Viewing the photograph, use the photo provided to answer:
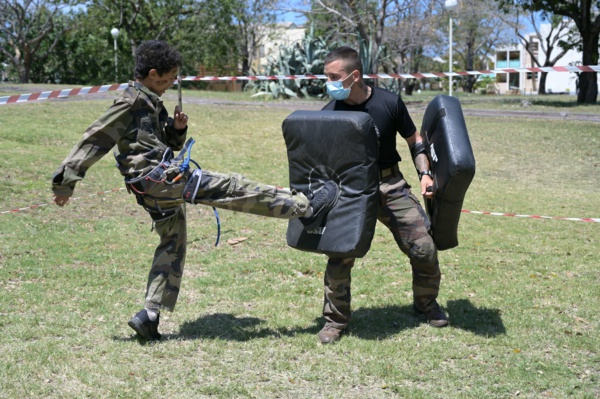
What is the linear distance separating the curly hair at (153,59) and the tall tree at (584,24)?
2377 centimetres

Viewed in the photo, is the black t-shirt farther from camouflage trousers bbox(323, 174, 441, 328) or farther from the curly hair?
the curly hair

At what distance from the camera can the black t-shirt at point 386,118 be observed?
5254 mm

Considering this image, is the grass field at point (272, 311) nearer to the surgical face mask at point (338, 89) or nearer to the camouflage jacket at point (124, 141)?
the camouflage jacket at point (124, 141)

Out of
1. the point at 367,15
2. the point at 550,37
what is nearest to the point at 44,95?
the point at 367,15

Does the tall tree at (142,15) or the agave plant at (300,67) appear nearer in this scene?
the agave plant at (300,67)

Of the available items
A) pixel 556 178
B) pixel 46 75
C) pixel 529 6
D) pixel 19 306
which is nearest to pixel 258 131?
pixel 556 178

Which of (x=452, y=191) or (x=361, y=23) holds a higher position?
(x=361, y=23)

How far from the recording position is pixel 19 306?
5.89 m

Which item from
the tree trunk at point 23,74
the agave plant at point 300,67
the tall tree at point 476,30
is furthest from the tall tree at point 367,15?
the tree trunk at point 23,74

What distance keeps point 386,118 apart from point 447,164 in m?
0.59

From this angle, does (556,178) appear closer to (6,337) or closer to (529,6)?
(6,337)

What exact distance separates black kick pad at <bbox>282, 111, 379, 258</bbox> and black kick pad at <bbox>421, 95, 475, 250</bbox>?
0.47 m

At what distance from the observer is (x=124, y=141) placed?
15.8 ft

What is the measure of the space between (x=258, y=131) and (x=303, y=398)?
1390 cm
